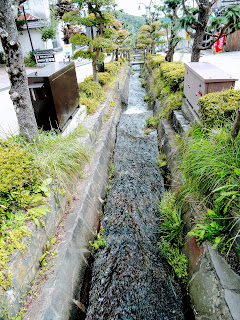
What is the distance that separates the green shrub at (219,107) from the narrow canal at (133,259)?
221 centimetres

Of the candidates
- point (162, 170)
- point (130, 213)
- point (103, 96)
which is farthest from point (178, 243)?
point (103, 96)

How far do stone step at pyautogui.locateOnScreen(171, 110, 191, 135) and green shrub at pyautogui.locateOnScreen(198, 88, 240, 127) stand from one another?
47.9 inches

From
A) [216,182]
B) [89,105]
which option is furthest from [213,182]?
[89,105]

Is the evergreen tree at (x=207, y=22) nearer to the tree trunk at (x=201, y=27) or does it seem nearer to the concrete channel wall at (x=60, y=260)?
the tree trunk at (x=201, y=27)

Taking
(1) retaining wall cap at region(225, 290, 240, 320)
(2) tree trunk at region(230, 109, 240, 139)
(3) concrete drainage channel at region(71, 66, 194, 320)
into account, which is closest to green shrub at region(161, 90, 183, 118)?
(3) concrete drainage channel at region(71, 66, 194, 320)

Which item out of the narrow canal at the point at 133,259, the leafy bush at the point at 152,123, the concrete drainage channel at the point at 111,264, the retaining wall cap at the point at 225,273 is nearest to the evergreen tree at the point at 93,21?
the leafy bush at the point at 152,123

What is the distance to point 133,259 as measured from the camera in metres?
3.79

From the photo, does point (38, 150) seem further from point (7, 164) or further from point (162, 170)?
point (162, 170)

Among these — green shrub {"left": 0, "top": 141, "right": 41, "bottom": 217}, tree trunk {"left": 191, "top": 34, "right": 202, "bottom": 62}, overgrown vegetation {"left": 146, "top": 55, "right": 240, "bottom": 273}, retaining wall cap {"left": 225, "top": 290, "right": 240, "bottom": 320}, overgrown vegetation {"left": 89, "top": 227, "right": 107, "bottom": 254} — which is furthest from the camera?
tree trunk {"left": 191, "top": 34, "right": 202, "bottom": 62}

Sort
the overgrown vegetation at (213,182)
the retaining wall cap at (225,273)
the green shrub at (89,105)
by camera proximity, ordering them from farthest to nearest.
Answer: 1. the green shrub at (89,105)
2. the overgrown vegetation at (213,182)
3. the retaining wall cap at (225,273)

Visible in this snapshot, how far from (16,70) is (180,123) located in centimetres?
477

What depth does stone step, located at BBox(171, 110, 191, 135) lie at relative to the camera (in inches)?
244

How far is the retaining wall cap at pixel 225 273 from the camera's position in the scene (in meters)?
2.56

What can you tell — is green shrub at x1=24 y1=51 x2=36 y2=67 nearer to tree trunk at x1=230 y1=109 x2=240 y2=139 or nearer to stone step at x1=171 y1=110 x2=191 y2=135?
stone step at x1=171 y1=110 x2=191 y2=135
